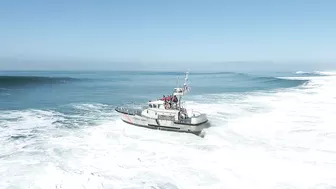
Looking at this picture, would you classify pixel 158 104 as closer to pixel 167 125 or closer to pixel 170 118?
pixel 170 118

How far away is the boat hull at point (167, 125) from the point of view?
94.7 ft

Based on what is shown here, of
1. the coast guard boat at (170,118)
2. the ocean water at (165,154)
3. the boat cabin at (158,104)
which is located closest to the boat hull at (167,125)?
the coast guard boat at (170,118)

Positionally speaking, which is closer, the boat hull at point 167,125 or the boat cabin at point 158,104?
the boat hull at point 167,125

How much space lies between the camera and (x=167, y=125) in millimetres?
29672

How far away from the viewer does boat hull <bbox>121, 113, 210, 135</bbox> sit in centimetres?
2886

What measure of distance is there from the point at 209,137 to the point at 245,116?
1195 centimetres

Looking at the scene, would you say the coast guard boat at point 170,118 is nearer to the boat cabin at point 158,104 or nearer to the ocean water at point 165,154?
the boat cabin at point 158,104

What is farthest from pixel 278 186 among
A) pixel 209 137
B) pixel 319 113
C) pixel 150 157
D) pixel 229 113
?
pixel 319 113

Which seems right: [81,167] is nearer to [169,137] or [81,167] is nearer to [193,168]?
[193,168]

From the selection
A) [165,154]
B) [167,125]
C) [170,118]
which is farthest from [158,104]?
[165,154]

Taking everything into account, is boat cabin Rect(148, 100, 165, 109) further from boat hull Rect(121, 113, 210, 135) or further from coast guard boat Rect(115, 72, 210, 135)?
boat hull Rect(121, 113, 210, 135)

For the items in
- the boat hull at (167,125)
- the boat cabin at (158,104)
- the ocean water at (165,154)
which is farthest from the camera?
the boat cabin at (158,104)

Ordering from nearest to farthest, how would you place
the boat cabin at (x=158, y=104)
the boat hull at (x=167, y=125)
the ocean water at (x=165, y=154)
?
1. the ocean water at (x=165, y=154)
2. the boat hull at (x=167, y=125)
3. the boat cabin at (x=158, y=104)

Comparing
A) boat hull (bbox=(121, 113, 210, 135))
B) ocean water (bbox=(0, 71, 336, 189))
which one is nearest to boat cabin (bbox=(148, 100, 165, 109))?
boat hull (bbox=(121, 113, 210, 135))
